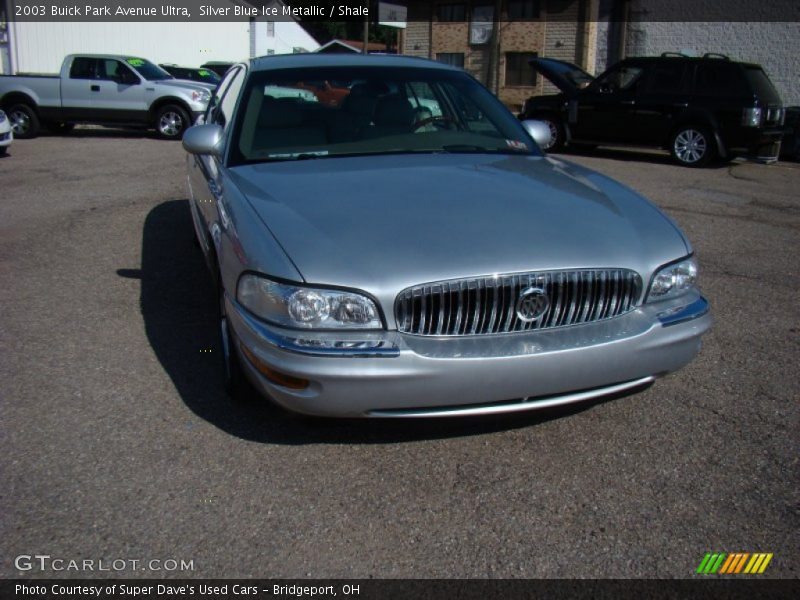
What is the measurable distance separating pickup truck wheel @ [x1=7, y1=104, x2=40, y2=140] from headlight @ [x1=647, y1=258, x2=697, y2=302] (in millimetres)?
15980

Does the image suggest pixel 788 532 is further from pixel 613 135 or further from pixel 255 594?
pixel 613 135

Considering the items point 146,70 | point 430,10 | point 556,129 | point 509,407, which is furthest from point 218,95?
point 430,10

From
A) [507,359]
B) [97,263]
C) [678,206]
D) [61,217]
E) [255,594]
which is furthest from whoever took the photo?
[678,206]

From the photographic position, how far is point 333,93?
4.43 meters

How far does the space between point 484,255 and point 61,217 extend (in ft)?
20.5

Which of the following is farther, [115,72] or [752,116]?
[115,72]

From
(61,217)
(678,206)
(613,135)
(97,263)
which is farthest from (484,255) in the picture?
(613,135)

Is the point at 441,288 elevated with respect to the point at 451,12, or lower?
lower

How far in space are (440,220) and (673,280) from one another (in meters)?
0.99

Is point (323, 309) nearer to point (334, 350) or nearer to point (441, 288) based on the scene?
point (334, 350)

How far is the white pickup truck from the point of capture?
641 inches

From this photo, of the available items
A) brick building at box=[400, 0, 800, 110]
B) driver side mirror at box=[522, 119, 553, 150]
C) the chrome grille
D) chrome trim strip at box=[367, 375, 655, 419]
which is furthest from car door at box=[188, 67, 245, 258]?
brick building at box=[400, 0, 800, 110]

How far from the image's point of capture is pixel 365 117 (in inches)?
173

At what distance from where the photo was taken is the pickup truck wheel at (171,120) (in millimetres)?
16500
